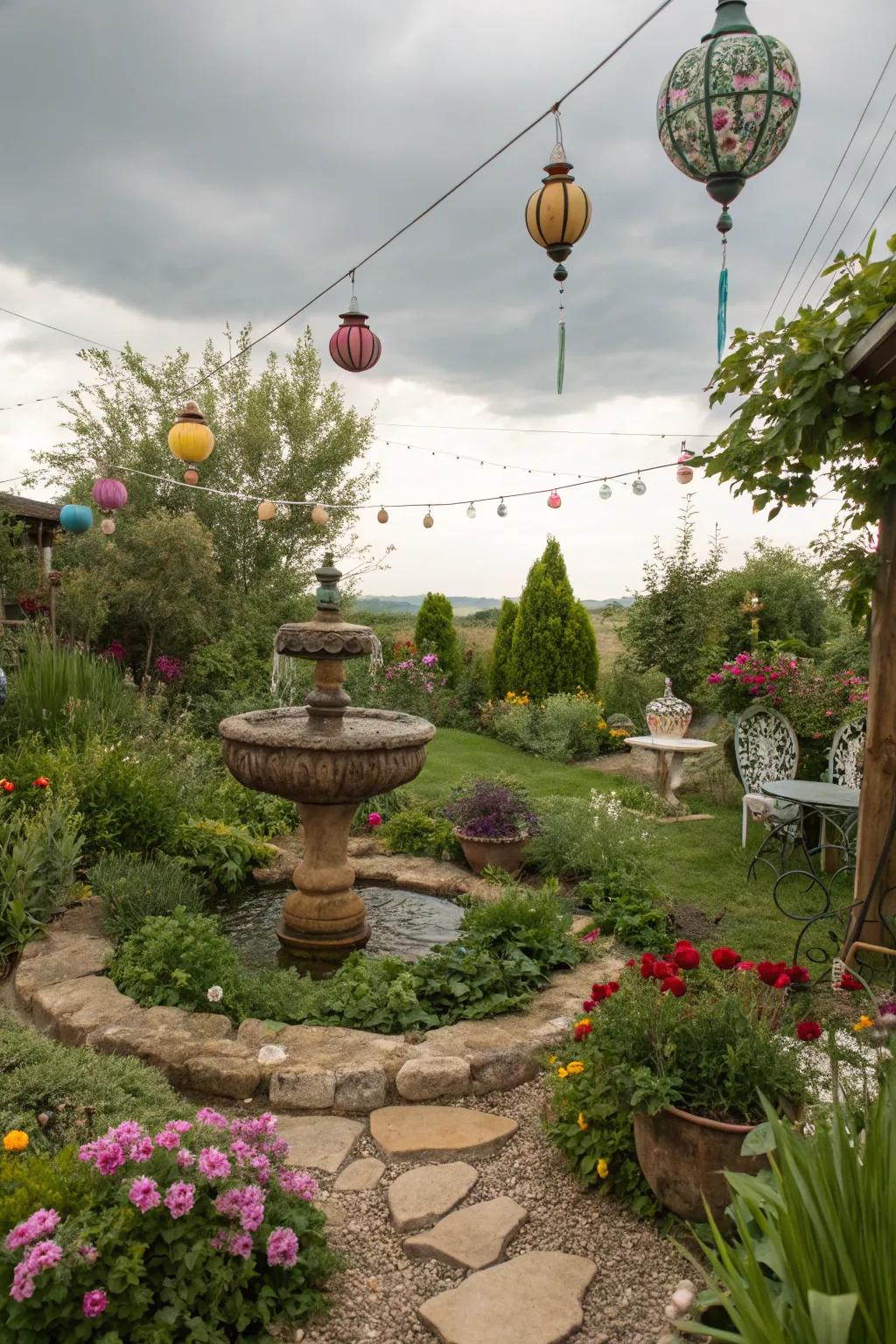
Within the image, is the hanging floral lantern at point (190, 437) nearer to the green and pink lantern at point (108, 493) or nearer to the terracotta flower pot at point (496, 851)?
the green and pink lantern at point (108, 493)

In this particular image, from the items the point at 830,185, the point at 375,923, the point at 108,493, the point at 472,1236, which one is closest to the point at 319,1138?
the point at 472,1236

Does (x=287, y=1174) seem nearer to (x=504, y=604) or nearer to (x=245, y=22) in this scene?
(x=245, y=22)

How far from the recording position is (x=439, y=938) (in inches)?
190

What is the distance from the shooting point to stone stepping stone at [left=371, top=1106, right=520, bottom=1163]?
9.21 feet

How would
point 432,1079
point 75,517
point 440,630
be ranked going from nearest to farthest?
1. point 432,1079
2. point 75,517
3. point 440,630

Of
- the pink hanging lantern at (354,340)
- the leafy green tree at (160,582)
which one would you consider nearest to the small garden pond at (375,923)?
the pink hanging lantern at (354,340)

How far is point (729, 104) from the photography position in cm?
261

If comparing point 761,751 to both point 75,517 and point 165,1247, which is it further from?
point 75,517

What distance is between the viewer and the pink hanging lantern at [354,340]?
5.11m

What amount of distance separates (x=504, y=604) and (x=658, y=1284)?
10.9m

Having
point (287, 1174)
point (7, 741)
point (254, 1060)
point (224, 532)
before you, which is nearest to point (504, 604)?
point (224, 532)

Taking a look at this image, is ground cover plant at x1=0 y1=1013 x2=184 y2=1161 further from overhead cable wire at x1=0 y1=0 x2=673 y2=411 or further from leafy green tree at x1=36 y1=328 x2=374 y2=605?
leafy green tree at x1=36 y1=328 x2=374 y2=605

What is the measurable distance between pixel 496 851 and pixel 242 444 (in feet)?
33.4

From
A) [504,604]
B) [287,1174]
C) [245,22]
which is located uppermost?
[245,22]
